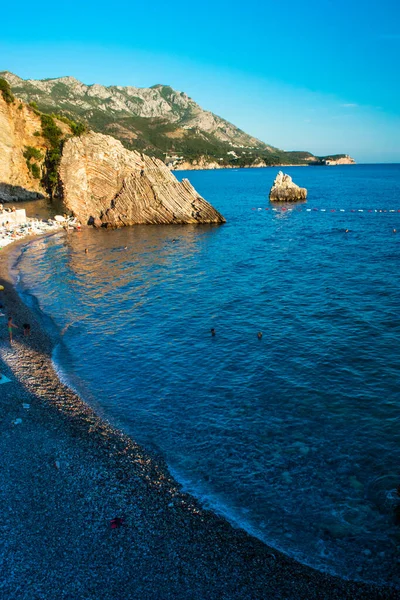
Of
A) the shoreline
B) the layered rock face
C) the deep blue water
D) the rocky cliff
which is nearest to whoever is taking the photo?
the shoreline

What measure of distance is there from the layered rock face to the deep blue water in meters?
21.4

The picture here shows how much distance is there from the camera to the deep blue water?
13141mm

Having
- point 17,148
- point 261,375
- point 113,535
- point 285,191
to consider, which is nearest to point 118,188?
point 17,148

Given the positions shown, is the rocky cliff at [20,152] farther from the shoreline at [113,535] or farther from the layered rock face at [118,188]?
the shoreline at [113,535]

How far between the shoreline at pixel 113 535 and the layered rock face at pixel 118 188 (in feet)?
182

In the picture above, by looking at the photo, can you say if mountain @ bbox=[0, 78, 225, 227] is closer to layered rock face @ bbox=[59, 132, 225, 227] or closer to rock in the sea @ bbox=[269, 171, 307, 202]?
layered rock face @ bbox=[59, 132, 225, 227]

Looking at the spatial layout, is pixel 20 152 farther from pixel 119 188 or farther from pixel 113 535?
pixel 113 535

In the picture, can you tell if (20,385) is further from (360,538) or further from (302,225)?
(302,225)

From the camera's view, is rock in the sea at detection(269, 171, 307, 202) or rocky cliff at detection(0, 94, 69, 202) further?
rock in the sea at detection(269, 171, 307, 202)

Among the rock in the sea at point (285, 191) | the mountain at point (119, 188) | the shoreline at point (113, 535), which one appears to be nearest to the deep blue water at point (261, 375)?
the shoreline at point (113, 535)

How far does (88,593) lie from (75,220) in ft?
222

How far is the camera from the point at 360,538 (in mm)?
11984

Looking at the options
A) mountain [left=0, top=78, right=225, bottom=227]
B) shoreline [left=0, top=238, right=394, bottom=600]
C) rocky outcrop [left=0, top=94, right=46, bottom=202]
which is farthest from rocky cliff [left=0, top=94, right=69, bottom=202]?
shoreline [left=0, top=238, right=394, bottom=600]

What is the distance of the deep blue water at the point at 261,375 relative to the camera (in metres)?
13.1
